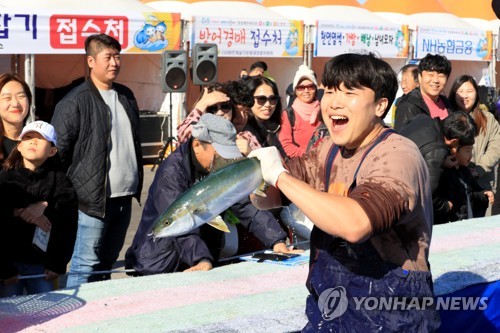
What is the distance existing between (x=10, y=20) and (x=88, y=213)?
720 cm

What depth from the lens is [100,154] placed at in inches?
A: 201

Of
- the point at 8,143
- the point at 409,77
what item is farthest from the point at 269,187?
the point at 409,77

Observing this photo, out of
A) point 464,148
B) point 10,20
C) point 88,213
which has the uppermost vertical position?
point 10,20

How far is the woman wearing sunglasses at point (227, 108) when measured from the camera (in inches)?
194

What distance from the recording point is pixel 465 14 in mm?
22984

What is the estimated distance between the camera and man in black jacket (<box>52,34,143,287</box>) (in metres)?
5.02

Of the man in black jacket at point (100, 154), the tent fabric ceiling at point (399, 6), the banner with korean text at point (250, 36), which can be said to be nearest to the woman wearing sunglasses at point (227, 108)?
the man in black jacket at point (100, 154)

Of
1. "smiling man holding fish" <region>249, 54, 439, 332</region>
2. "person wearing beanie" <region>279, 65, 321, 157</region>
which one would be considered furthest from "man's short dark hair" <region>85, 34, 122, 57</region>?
"smiling man holding fish" <region>249, 54, 439, 332</region>

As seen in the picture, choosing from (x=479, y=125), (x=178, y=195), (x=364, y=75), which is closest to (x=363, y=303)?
(x=364, y=75)

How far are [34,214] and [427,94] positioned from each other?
3434 millimetres

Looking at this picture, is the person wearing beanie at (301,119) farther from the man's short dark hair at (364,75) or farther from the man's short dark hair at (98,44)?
the man's short dark hair at (364,75)

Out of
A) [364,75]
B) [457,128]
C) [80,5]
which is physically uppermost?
[80,5]

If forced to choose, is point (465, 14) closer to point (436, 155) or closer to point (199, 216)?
point (436, 155)

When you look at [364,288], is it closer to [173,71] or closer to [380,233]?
[380,233]
